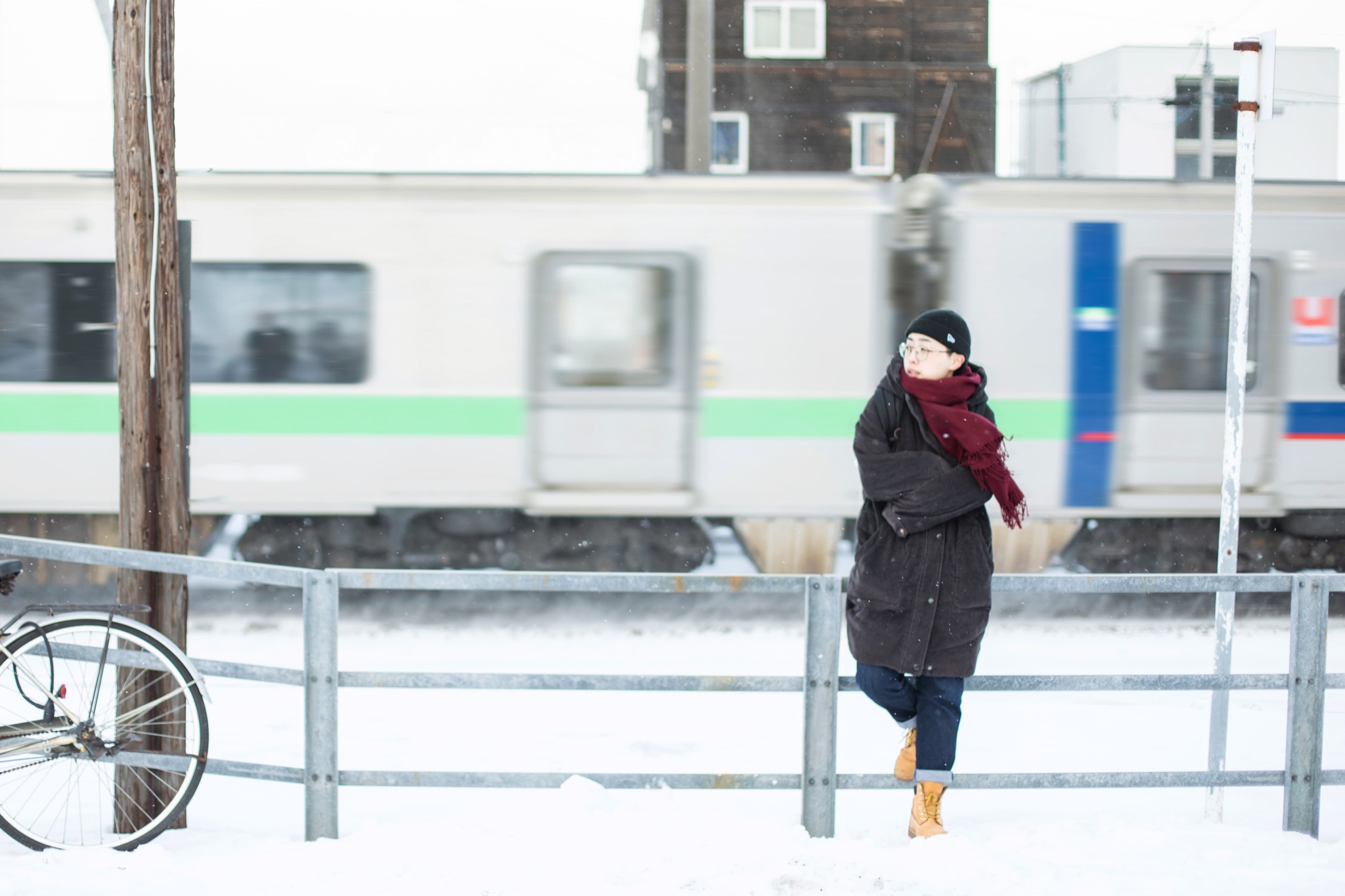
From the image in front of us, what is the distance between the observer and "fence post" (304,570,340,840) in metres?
3.81

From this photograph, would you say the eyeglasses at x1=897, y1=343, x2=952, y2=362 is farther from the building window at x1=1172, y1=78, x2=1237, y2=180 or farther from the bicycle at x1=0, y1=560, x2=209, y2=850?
the building window at x1=1172, y1=78, x2=1237, y2=180

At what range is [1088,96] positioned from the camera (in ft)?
95.1

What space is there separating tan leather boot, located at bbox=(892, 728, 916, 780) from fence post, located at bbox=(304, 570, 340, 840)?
1.81m

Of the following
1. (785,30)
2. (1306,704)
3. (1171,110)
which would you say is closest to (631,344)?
(1306,704)

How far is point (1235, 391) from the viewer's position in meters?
4.30

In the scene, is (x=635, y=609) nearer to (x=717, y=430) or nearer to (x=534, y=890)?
(x=717, y=430)

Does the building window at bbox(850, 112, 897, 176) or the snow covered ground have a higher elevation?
the building window at bbox(850, 112, 897, 176)

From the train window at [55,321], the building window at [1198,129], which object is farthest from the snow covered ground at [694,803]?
the building window at [1198,129]

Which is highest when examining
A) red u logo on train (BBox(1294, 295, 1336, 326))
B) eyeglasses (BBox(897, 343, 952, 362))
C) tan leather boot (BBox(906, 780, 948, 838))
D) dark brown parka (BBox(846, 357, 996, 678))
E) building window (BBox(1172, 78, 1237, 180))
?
building window (BBox(1172, 78, 1237, 180))

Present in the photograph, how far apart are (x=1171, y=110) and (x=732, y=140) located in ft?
35.3

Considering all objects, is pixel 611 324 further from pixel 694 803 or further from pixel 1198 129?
pixel 1198 129

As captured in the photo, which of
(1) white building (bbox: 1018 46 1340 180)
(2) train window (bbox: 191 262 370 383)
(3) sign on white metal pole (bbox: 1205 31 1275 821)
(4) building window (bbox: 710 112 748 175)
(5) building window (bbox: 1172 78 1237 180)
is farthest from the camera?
(5) building window (bbox: 1172 78 1237 180)

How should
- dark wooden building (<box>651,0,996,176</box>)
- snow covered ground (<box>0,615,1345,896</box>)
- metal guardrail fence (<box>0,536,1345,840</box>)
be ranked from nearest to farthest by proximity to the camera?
snow covered ground (<box>0,615,1345,896</box>), metal guardrail fence (<box>0,536,1345,840</box>), dark wooden building (<box>651,0,996,176</box>)

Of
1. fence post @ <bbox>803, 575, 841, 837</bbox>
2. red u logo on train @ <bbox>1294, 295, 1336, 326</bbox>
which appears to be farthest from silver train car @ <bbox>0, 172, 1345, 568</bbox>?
fence post @ <bbox>803, 575, 841, 837</bbox>
